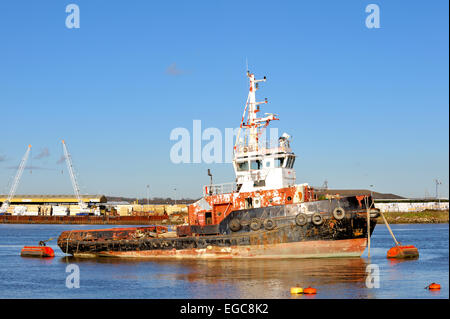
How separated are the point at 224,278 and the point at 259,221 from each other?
23.1 ft

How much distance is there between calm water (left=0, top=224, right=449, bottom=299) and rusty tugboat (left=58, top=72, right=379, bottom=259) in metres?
1.08

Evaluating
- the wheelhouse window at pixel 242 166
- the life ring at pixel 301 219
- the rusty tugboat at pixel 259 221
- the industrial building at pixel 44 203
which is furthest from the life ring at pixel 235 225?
the industrial building at pixel 44 203

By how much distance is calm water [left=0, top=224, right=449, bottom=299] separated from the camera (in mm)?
23734

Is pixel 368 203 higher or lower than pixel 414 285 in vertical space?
higher

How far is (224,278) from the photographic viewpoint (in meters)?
27.5

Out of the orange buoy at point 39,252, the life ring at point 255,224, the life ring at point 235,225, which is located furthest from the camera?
the orange buoy at point 39,252

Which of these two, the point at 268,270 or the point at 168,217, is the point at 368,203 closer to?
the point at 268,270

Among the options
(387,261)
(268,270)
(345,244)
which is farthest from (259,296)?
(387,261)

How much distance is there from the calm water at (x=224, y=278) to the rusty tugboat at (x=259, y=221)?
1079mm

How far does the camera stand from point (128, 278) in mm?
28938

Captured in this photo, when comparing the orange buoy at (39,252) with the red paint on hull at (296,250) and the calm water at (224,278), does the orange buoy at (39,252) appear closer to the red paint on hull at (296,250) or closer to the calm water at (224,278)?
the calm water at (224,278)

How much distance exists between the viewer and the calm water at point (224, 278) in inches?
934

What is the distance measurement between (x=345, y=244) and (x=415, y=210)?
89850 millimetres
